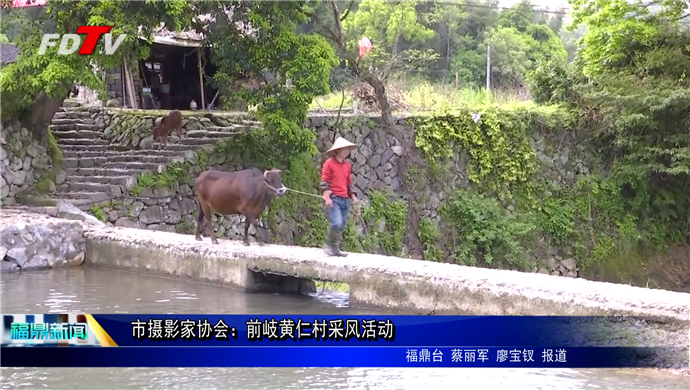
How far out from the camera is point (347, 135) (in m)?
17.5

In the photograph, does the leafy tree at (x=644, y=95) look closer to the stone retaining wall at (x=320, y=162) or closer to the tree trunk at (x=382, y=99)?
the stone retaining wall at (x=320, y=162)

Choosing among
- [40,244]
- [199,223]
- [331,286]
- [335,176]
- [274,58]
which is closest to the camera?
[335,176]

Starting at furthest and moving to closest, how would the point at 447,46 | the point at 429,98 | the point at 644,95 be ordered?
the point at 447,46 < the point at 429,98 < the point at 644,95

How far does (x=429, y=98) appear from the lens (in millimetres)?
A: 20234

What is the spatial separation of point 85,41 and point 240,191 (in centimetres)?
436

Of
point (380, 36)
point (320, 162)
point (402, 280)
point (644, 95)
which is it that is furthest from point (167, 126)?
point (380, 36)

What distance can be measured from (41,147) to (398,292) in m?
9.46

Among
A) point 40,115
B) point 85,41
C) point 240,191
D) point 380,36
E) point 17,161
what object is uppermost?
point 380,36

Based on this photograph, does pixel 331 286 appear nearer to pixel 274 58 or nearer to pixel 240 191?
pixel 240 191

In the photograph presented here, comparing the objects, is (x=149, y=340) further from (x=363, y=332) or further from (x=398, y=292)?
(x=398, y=292)

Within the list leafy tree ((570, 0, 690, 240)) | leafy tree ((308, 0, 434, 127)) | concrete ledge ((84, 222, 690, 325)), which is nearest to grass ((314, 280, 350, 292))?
concrete ledge ((84, 222, 690, 325))

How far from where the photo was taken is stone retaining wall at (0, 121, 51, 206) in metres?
14.7

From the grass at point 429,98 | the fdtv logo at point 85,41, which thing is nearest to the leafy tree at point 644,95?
the grass at point 429,98

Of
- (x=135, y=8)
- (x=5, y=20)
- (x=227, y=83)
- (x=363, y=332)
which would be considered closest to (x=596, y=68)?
(x=227, y=83)
